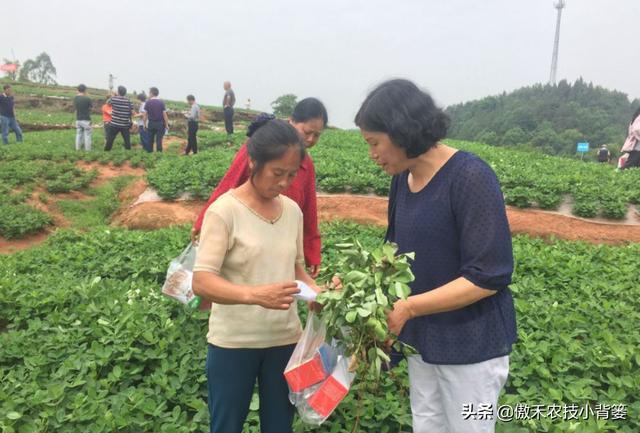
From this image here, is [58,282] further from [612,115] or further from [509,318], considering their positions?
[612,115]

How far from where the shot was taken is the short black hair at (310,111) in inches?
117

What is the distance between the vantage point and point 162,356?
3.30 meters

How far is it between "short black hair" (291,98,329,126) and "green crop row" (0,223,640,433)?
0.90 m

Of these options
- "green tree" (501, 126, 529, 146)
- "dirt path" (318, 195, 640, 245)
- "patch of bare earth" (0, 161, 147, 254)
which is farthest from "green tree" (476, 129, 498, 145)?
"patch of bare earth" (0, 161, 147, 254)

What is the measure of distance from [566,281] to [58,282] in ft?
15.9

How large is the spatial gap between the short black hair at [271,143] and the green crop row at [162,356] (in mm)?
532

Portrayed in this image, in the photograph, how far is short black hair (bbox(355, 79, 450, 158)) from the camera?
5.55ft

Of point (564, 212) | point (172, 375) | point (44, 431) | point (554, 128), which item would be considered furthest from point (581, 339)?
point (554, 128)

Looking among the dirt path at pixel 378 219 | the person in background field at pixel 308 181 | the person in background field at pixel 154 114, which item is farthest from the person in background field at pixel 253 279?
the person in background field at pixel 154 114

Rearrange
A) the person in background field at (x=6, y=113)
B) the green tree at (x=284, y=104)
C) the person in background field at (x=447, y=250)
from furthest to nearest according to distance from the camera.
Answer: the green tree at (x=284, y=104)
the person in background field at (x=6, y=113)
the person in background field at (x=447, y=250)

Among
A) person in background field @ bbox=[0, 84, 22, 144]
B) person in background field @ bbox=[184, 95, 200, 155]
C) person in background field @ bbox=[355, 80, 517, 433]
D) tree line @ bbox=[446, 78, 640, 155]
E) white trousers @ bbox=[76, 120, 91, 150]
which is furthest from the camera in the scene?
tree line @ bbox=[446, 78, 640, 155]

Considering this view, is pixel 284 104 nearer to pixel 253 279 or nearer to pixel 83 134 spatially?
pixel 83 134

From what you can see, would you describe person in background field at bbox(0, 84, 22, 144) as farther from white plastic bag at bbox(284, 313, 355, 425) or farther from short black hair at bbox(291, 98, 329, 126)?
white plastic bag at bbox(284, 313, 355, 425)

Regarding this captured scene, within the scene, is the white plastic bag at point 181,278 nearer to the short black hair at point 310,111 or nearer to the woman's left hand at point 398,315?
the short black hair at point 310,111
